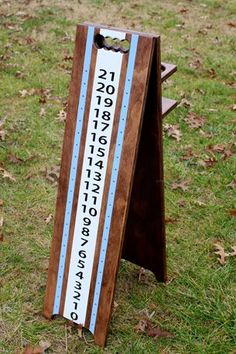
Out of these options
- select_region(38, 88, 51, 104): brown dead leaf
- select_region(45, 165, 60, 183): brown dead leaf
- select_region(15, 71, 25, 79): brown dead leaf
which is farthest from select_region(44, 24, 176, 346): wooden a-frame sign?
select_region(15, 71, 25, 79): brown dead leaf

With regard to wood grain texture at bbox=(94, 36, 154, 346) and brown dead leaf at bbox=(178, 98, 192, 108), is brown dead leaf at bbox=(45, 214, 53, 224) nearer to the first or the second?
wood grain texture at bbox=(94, 36, 154, 346)

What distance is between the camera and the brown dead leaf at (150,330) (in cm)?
271

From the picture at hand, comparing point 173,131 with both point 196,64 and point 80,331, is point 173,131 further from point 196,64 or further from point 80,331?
point 80,331

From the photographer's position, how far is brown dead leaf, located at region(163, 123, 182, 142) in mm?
4699

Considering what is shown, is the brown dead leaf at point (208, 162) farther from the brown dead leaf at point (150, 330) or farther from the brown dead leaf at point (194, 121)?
the brown dead leaf at point (150, 330)

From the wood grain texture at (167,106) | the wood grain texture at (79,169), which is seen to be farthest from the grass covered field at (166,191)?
the wood grain texture at (167,106)

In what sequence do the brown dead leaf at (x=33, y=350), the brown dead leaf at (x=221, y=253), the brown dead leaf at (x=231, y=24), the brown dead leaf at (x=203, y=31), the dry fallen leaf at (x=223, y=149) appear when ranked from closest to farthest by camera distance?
1. the brown dead leaf at (x=33, y=350)
2. the brown dead leaf at (x=221, y=253)
3. the dry fallen leaf at (x=223, y=149)
4. the brown dead leaf at (x=203, y=31)
5. the brown dead leaf at (x=231, y=24)

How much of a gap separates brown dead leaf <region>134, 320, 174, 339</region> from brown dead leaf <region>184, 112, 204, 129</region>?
257cm

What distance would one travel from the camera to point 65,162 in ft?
7.96

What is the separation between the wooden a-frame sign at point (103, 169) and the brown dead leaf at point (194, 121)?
2205mm

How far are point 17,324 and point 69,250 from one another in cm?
56

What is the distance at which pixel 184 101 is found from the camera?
5.31m

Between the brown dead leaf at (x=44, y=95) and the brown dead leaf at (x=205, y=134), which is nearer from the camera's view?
the brown dead leaf at (x=205, y=134)

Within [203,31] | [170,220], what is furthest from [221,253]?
[203,31]
